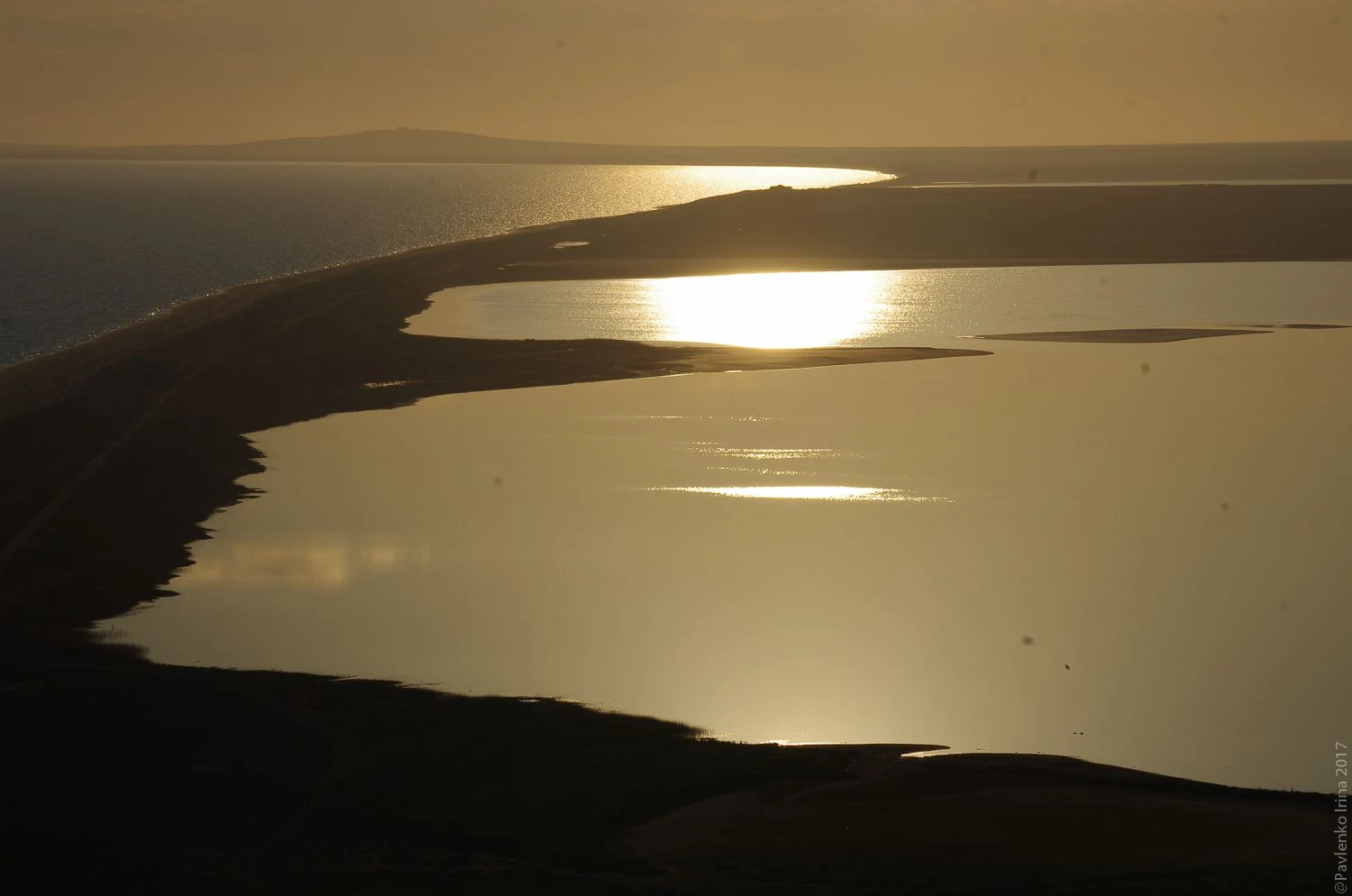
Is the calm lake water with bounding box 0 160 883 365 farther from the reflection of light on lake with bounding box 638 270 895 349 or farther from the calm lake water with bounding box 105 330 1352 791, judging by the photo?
the calm lake water with bounding box 105 330 1352 791

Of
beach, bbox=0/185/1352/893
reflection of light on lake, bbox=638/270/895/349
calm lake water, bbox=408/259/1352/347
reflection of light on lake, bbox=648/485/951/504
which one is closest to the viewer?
beach, bbox=0/185/1352/893

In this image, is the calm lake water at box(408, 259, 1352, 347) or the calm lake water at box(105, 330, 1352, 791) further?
the calm lake water at box(408, 259, 1352, 347)

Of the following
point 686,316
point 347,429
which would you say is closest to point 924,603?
point 347,429

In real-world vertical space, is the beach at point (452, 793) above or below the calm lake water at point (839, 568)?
below

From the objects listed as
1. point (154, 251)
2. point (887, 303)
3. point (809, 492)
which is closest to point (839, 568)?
→ point (809, 492)

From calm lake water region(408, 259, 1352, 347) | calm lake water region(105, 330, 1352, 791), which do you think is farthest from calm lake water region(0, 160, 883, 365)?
calm lake water region(105, 330, 1352, 791)

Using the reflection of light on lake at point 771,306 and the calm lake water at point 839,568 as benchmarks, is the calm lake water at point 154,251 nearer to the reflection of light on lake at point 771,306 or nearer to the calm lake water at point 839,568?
the reflection of light on lake at point 771,306

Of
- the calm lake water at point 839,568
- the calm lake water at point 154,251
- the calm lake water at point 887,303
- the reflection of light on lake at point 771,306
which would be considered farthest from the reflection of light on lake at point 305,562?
the calm lake water at point 154,251
